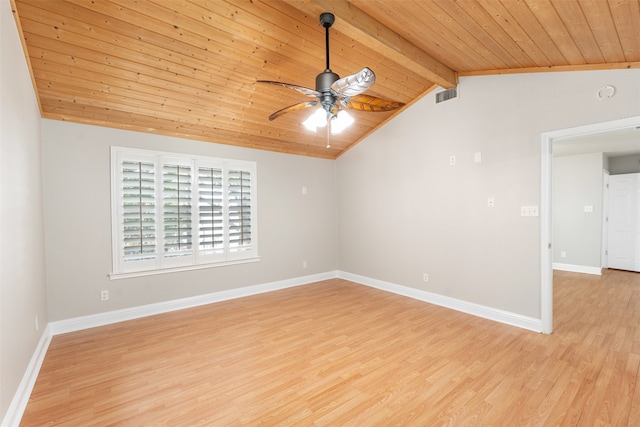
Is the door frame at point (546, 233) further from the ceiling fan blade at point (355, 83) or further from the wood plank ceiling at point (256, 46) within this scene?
the ceiling fan blade at point (355, 83)

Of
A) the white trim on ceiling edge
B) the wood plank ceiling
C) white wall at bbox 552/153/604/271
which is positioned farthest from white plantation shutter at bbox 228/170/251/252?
white wall at bbox 552/153/604/271

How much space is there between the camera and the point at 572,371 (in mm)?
2461

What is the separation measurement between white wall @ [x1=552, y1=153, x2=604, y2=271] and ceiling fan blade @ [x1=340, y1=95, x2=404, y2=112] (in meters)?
5.81

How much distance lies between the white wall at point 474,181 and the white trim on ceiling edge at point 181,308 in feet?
0.33

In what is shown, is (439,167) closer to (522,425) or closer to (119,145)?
(522,425)

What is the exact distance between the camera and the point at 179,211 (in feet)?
13.5

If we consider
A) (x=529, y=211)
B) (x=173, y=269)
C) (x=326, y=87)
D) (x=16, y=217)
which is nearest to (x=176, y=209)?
(x=173, y=269)

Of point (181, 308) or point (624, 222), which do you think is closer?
point (181, 308)

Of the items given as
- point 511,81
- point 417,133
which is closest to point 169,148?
point 417,133

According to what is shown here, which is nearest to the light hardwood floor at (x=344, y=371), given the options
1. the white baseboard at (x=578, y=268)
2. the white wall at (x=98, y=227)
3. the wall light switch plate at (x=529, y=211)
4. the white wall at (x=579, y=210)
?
the white wall at (x=98, y=227)

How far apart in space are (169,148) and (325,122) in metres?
2.55

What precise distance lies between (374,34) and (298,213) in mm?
3364

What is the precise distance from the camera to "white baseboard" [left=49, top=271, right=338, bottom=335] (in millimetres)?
3416

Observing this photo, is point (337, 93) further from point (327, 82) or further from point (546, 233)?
point (546, 233)
